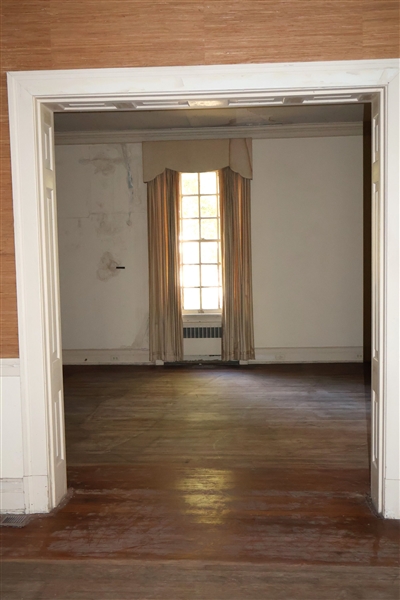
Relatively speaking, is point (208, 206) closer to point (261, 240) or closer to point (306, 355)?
point (261, 240)

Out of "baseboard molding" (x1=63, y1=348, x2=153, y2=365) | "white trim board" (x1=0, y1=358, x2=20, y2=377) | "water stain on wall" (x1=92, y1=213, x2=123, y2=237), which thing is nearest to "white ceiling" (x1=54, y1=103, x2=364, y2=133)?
"water stain on wall" (x1=92, y1=213, x2=123, y2=237)

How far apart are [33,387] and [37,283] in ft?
2.09

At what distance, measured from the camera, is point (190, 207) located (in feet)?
28.2

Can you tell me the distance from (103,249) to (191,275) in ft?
4.39

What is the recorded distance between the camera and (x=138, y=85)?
3.51 m

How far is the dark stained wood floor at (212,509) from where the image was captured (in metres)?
2.98

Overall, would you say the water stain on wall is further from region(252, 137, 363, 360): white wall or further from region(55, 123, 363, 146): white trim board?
region(252, 137, 363, 360): white wall

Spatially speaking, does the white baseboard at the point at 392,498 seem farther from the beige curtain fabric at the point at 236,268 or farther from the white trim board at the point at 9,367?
the beige curtain fabric at the point at 236,268

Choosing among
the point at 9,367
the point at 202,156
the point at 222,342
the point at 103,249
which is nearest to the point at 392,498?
the point at 9,367

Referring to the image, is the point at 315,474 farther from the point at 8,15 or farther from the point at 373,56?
the point at 8,15


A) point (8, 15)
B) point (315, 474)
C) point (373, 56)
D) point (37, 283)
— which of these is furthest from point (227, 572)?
point (8, 15)

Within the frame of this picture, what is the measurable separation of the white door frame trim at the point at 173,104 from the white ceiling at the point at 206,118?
12.6 ft

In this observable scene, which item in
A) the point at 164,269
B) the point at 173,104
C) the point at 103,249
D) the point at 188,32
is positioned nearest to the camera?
the point at 188,32

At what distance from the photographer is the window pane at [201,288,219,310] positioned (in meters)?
8.70
